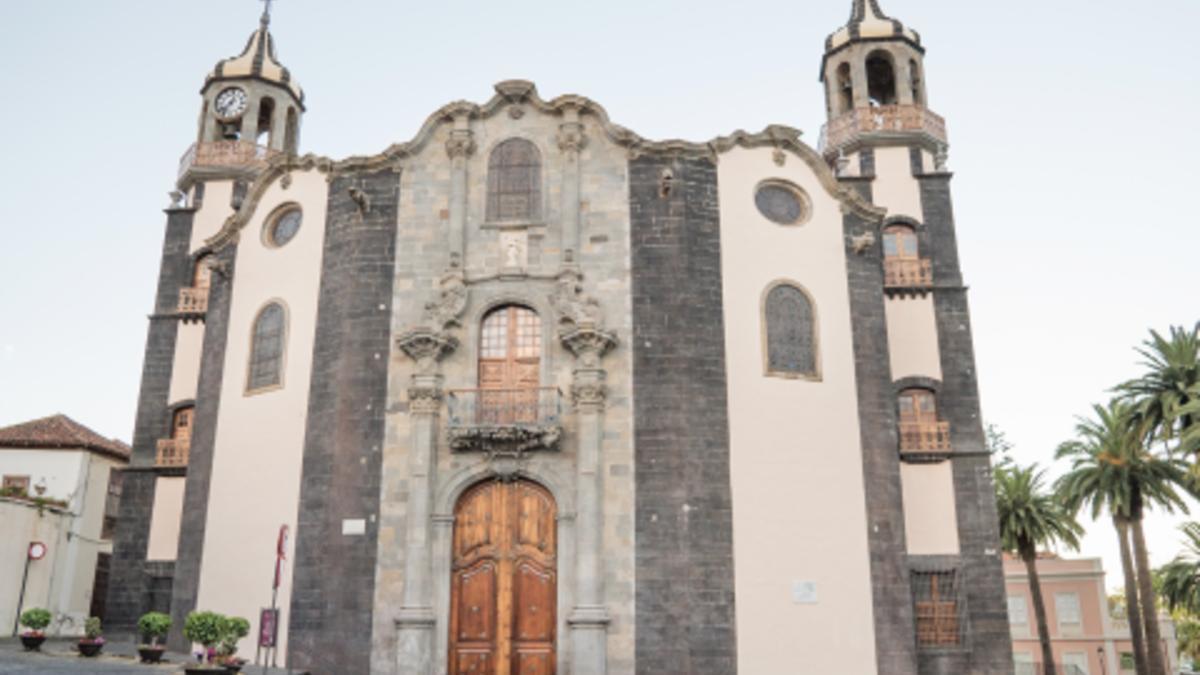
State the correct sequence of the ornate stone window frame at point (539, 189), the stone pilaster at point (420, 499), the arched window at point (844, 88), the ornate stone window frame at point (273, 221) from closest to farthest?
the stone pilaster at point (420, 499) < the ornate stone window frame at point (539, 189) < the ornate stone window frame at point (273, 221) < the arched window at point (844, 88)

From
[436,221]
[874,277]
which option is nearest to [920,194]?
[874,277]

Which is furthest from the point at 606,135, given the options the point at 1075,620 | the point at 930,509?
the point at 1075,620

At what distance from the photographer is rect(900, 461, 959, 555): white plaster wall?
23.9m

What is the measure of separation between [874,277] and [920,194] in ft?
16.3

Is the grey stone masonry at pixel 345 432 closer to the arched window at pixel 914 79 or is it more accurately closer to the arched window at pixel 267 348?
the arched window at pixel 267 348

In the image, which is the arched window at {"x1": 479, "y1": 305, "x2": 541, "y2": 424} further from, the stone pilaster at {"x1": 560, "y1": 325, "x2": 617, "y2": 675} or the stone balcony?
the stone balcony

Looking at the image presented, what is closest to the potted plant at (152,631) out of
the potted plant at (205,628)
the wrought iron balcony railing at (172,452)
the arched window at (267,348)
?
the potted plant at (205,628)

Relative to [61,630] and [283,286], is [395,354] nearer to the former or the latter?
[283,286]

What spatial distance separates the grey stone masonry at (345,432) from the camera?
20844 millimetres

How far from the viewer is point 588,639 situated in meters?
19.7

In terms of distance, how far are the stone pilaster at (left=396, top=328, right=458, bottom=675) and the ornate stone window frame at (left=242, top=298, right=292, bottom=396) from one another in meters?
3.38

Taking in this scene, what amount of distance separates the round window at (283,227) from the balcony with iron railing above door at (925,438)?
15.8 m

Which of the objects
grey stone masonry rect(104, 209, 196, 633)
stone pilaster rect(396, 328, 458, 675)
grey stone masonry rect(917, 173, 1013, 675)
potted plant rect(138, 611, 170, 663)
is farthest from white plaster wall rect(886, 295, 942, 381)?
grey stone masonry rect(104, 209, 196, 633)

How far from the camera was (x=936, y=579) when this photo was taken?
935 inches
